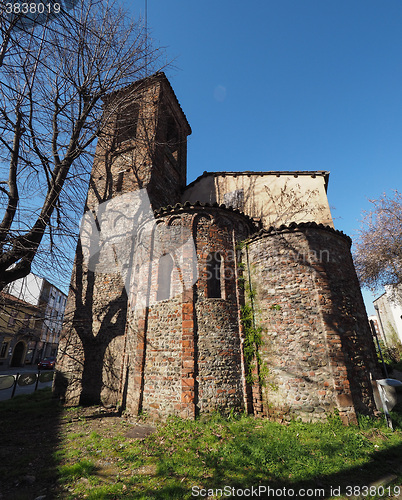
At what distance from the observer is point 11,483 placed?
4770 millimetres

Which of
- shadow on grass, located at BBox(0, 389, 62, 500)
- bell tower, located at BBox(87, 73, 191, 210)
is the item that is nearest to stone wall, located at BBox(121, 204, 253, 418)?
shadow on grass, located at BBox(0, 389, 62, 500)

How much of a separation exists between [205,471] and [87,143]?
9.19 m

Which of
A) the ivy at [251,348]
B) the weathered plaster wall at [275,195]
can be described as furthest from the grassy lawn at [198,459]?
the weathered plaster wall at [275,195]

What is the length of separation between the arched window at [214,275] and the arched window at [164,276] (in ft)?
4.86

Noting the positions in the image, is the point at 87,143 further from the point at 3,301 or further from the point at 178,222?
the point at 3,301

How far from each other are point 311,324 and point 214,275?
349cm

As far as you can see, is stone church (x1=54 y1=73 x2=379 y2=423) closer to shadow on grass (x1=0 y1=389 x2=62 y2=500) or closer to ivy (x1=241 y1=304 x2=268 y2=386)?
ivy (x1=241 y1=304 x2=268 y2=386)

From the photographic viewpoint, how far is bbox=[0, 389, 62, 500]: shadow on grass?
15.2 ft

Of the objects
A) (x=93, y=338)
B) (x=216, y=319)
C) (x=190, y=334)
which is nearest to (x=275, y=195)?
(x=216, y=319)

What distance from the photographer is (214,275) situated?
361 inches

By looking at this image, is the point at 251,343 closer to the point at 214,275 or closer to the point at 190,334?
the point at 190,334

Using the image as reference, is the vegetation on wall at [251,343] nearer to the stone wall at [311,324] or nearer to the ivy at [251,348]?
the ivy at [251,348]

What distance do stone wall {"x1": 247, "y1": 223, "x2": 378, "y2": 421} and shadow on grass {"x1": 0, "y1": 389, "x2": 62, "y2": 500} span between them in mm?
5613

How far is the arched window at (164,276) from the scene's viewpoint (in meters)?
9.20
